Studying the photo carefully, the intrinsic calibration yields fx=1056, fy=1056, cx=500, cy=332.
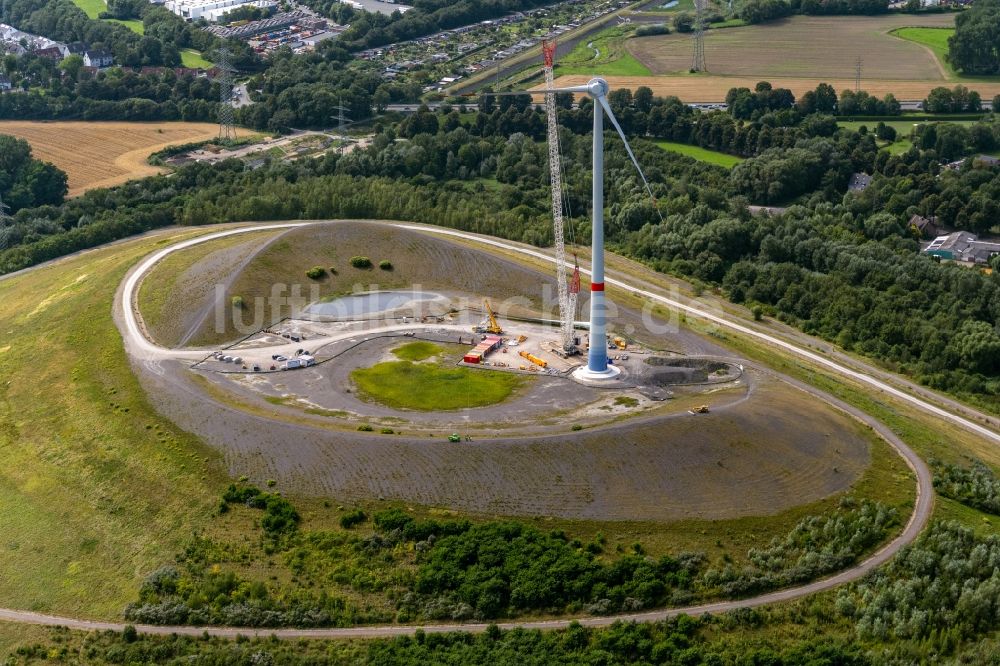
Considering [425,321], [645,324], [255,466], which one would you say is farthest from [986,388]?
[255,466]

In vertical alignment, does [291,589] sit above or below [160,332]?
below

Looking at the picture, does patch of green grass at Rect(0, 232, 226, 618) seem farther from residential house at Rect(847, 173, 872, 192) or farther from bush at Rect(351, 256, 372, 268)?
residential house at Rect(847, 173, 872, 192)

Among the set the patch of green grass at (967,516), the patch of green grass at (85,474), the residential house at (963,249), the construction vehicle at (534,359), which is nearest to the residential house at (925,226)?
the residential house at (963,249)

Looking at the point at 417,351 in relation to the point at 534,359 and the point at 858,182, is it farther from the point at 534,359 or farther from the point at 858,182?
the point at 858,182

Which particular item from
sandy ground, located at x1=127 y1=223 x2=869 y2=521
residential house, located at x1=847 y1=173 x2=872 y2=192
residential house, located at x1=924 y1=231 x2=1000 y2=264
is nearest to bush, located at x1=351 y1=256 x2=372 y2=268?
sandy ground, located at x1=127 y1=223 x2=869 y2=521

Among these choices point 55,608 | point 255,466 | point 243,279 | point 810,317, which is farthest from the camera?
point 810,317

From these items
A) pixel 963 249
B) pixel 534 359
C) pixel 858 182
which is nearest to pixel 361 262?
pixel 534 359

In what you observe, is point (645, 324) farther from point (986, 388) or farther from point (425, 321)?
point (986, 388)
